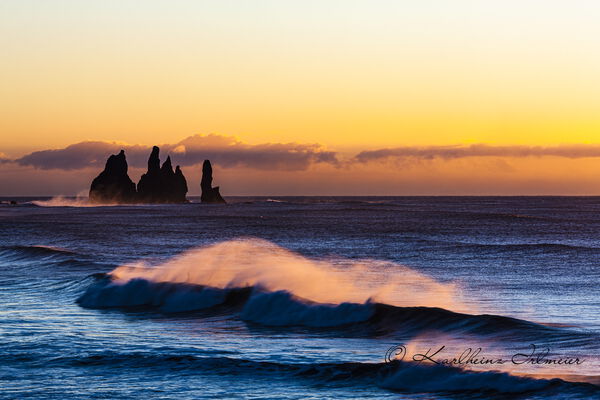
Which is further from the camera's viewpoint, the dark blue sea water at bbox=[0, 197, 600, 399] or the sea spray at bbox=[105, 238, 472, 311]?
the sea spray at bbox=[105, 238, 472, 311]

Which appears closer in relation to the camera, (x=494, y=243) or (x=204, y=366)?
(x=204, y=366)

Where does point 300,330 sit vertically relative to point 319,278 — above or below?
below

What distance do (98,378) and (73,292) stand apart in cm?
1322

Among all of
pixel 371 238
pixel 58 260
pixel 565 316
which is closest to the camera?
pixel 565 316

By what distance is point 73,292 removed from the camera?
27281 millimetres

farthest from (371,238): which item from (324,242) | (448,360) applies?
(448,360)

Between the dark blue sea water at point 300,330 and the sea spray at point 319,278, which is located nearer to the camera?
the dark blue sea water at point 300,330

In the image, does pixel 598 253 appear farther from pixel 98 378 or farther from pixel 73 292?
pixel 98 378

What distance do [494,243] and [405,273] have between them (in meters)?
22.9

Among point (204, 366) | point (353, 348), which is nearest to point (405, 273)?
point (353, 348)

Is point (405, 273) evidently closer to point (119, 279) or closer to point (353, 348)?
point (119, 279)

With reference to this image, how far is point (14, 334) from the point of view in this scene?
60.5 ft

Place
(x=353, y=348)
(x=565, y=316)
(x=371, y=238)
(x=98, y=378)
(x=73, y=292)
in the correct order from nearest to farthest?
1. (x=98, y=378)
2. (x=353, y=348)
3. (x=565, y=316)
4. (x=73, y=292)
5. (x=371, y=238)

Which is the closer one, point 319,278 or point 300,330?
point 300,330
